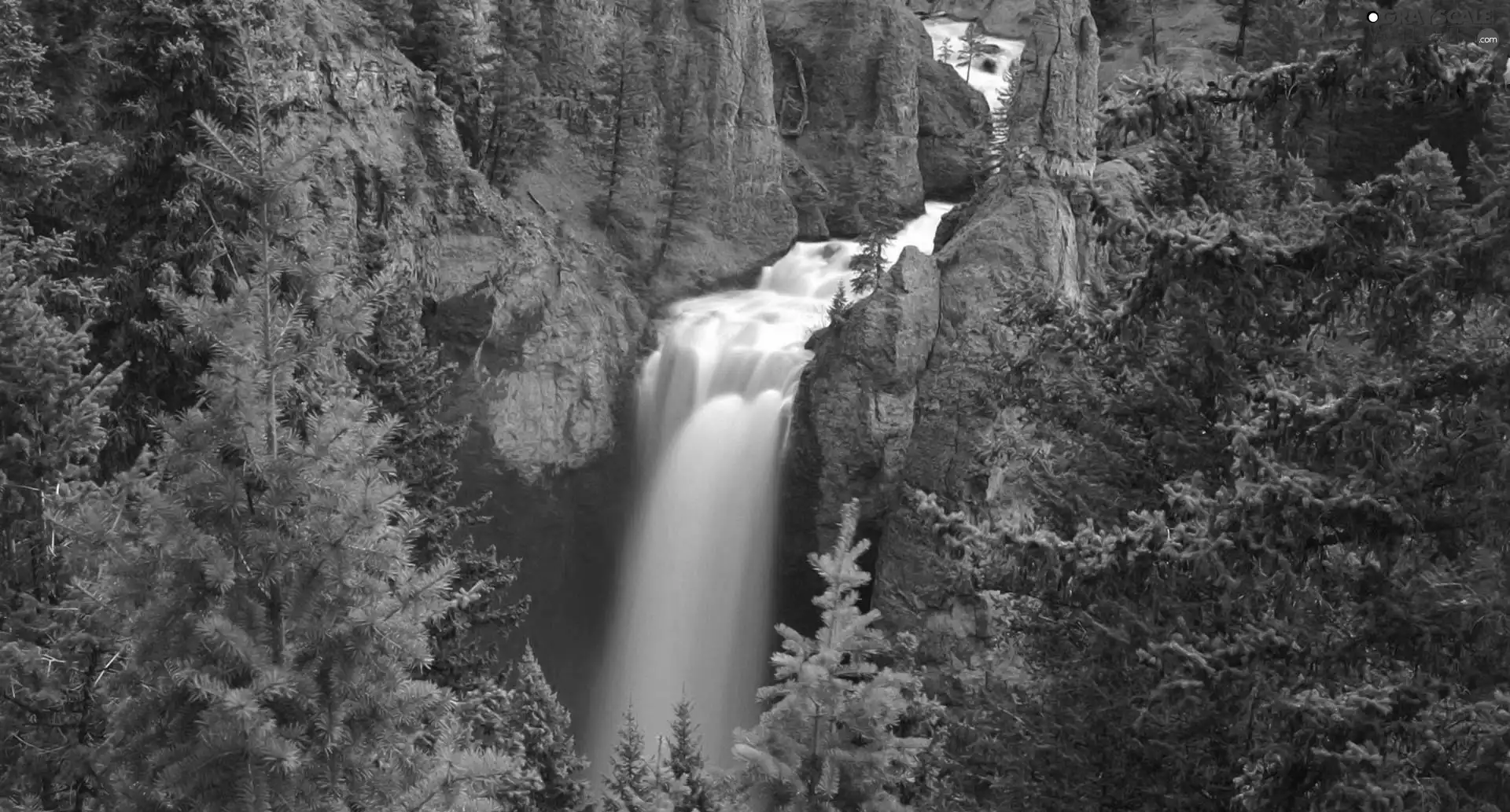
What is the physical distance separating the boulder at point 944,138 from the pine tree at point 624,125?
11.4 metres

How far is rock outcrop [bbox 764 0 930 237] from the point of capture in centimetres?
4319

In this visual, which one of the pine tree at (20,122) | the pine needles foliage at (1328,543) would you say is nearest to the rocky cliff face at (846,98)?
the pine tree at (20,122)

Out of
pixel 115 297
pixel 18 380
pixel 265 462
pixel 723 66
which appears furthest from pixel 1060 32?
pixel 265 462

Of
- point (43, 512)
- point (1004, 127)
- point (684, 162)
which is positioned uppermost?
point (1004, 127)

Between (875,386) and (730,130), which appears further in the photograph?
(730,130)

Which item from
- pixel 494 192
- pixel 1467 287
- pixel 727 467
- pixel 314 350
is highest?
pixel 1467 287

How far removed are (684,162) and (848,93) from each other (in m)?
7.88

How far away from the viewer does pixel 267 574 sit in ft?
25.0

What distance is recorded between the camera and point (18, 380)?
41.0ft

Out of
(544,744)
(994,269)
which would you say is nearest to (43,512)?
(544,744)

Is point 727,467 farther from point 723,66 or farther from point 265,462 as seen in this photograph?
point 265,462

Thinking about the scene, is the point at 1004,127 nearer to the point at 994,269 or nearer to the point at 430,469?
the point at 994,269

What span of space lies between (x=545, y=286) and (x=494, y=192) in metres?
2.78

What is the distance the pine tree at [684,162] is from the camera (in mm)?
38906
